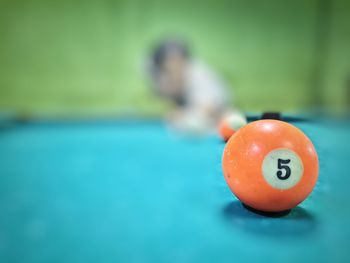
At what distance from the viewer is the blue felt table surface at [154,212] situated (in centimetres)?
37

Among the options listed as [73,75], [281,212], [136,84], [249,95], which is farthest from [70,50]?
[281,212]

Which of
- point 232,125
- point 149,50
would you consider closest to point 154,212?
point 232,125

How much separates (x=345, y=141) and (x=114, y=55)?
133 inches

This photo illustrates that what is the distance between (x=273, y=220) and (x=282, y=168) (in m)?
0.06

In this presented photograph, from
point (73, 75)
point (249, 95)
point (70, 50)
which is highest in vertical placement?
→ point (70, 50)

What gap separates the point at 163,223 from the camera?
1.27 meters

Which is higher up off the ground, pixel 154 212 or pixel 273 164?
pixel 273 164

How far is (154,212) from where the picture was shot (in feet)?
4.58

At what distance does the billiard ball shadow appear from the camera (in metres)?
0.33

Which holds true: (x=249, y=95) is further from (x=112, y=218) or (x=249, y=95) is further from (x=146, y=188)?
(x=112, y=218)

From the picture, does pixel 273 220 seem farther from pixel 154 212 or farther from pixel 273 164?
pixel 154 212

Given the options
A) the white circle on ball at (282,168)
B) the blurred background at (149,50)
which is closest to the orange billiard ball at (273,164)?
the white circle on ball at (282,168)

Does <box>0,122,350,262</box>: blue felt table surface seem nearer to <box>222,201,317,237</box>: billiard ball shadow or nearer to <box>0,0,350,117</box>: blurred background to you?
<box>222,201,317,237</box>: billiard ball shadow

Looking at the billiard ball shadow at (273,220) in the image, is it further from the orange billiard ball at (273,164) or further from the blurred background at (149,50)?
the blurred background at (149,50)
